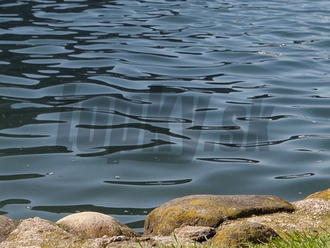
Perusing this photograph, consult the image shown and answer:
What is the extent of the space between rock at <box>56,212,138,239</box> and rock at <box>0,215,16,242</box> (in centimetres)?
35

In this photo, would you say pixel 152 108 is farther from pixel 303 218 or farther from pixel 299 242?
pixel 299 242

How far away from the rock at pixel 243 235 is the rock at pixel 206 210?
460 millimetres

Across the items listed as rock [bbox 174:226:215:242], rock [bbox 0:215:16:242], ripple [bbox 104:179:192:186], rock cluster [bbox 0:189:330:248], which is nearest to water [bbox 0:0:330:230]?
ripple [bbox 104:179:192:186]

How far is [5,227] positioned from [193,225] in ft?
4.35

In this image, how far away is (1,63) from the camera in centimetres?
1334

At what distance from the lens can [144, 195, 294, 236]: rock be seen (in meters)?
5.74

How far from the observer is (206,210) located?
5.83 m

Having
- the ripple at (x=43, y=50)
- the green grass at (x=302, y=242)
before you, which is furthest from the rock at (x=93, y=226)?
the ripple at (x=43, y=50)

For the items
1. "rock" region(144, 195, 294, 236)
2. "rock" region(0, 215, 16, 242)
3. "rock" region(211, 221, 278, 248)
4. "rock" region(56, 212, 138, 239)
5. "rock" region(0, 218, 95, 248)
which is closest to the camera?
"rock" region(211, 221, 278, 248)

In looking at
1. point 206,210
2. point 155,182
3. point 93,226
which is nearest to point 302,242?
point 206,210

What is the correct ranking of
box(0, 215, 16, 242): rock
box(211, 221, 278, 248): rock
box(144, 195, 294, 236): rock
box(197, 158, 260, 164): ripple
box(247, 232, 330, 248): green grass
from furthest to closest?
1. box(197, 158, 260, 164): ripple
2. box(144, 195, 294, 236): rock
3. box(0, 215, 16, 242): rock
4. box(211, 221, 278, 248): rock
5. box(247, 232, 330, 248): green grass

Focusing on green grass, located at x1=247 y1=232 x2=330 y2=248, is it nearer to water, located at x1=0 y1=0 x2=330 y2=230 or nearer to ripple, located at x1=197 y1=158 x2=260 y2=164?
water, located at x1=0 y1=0 x2=330 y2=230

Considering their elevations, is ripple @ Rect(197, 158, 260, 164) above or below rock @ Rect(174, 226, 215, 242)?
below

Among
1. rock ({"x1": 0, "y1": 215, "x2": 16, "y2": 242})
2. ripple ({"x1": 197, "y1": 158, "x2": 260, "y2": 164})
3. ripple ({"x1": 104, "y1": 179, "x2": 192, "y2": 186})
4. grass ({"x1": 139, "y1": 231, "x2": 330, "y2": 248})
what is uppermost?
grass ({"x1": 139, "y1": 231, "x2": 330, "y2": 248})
